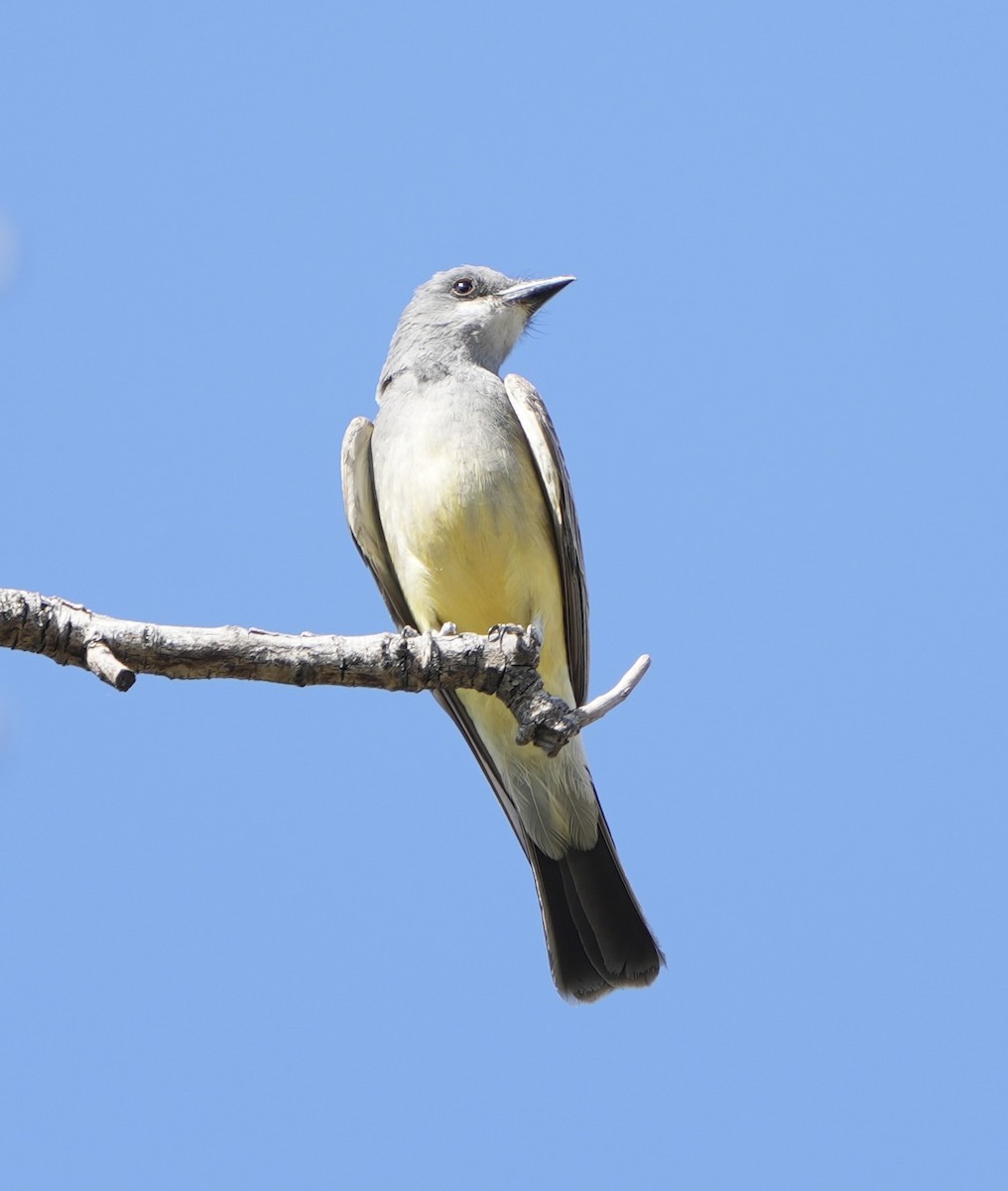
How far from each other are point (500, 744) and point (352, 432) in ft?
6.21

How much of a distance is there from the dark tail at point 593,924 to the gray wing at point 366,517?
1.51 metres

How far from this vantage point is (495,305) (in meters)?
8.75

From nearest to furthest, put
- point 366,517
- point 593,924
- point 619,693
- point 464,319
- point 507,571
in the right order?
point 619,693, point 507,571, point 593,924, point 366,517, point 464,319

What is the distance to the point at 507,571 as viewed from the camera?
704 centimetres

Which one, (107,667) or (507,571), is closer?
(107,667)

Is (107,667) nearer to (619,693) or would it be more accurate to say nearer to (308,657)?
(308,657)

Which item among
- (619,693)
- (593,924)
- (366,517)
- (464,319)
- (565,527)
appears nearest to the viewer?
(619,693)

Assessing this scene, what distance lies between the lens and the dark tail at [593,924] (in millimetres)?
7547

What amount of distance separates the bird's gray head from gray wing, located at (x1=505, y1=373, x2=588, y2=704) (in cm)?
80

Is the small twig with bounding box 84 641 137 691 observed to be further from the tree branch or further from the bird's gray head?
the bird's gray head

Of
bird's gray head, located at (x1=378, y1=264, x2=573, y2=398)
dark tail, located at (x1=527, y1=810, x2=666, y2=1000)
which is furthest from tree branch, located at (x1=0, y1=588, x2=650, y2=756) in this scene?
bird's gray head, located at (x1=378, y1=264, x2=573, y2=398)

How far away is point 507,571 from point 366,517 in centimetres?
121

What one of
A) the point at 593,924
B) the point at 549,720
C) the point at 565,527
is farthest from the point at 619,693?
the point at 593,924

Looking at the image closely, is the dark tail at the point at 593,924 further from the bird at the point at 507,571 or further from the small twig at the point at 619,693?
the small twig at the point at 619,693
